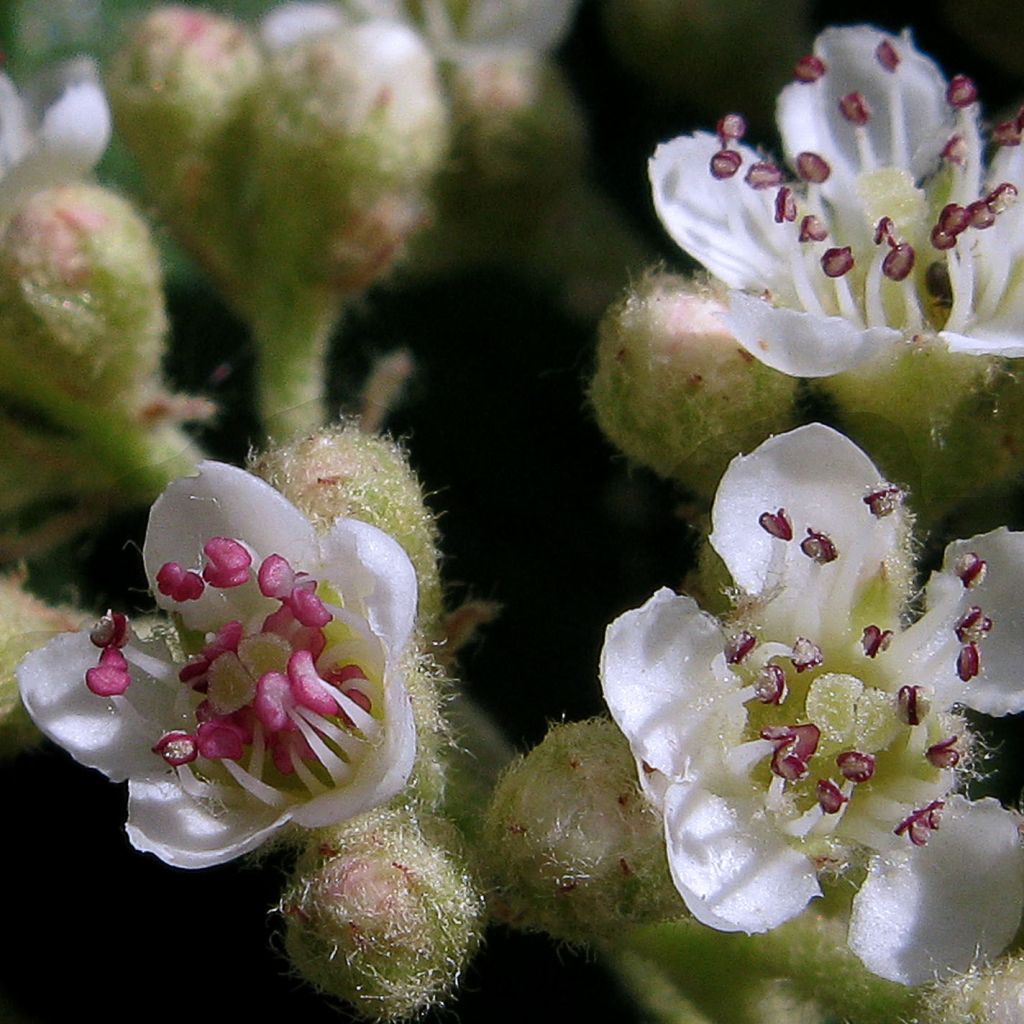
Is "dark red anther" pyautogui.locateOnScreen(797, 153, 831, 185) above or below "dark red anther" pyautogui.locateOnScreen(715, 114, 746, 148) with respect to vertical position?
below

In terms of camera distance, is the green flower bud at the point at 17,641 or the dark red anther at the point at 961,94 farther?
the dark red anther at the point at 961,94

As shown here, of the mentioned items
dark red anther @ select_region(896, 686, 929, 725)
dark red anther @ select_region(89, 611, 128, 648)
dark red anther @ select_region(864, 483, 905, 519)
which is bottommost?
dark red anther @ select_region(896, 686, 929, 725)

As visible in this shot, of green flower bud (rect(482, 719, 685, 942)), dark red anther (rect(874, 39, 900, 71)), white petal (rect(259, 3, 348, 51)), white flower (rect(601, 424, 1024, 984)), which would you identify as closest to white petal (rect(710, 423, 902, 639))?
white flower (rect(601, 424, 1024, 984))

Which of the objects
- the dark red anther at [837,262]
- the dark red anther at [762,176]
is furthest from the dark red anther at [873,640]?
the dark red anther at [762,176]

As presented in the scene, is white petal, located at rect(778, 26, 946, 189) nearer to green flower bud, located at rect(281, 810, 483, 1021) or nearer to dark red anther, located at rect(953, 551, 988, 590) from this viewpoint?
dark red anther, located at rect(953, 551, 988, 590)

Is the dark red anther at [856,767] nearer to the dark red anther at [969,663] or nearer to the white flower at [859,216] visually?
the dark red anther at [969,663]

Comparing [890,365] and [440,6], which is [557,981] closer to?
[890,365]

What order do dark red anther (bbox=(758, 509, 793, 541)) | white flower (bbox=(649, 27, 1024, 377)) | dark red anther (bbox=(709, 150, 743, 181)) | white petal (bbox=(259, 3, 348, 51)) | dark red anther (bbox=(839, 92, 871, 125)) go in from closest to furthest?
dark red anther (bbox=(758, 509, 793, 541)), white flower (bbox=(649, 27, 1024, 377)), dark red anther (bbox=(709, 150, 743, 181)), dark red anther (bbox=(839, 92, 871, 125)), white petal (bbox=(259, 3, 348, 51))

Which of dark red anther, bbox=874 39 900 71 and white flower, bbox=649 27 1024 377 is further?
dark red anther, bbox=874 39 900 71
